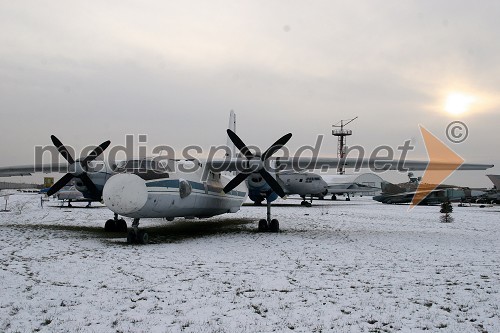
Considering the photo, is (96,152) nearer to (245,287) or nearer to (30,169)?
→ (30,169)

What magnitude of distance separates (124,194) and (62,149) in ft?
22.9

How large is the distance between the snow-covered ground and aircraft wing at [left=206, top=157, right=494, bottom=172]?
5.03m

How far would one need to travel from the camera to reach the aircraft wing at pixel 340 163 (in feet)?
56.1

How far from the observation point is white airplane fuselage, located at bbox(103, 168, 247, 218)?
1190 centimetres

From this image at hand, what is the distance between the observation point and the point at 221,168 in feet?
56.3

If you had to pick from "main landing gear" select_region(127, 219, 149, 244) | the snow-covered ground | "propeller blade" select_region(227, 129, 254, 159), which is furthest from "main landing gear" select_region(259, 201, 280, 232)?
"main landing gear" select_region(127, 219, 149, 244)

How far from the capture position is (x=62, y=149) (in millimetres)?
17125

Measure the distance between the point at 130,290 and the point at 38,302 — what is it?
142cm

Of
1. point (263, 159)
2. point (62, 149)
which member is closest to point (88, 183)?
point (62, 149)

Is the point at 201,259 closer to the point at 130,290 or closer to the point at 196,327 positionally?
the point at 130,290

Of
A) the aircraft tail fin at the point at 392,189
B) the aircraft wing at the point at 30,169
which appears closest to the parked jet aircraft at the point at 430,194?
the aircraft tail fin at the point at 392,189

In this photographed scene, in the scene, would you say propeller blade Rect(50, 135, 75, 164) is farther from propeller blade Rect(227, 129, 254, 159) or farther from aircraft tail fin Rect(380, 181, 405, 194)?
aircraft tail fin Rect(380, 181, 405, 194)

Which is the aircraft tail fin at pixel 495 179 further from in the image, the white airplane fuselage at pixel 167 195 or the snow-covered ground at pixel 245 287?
the white airplane fuselage at pixel 167 195

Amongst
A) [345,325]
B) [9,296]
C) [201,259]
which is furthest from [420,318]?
[9,296]
